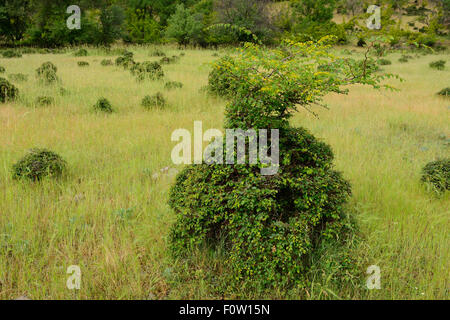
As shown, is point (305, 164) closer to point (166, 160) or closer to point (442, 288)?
point (442, 288)

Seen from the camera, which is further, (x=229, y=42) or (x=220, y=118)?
(x=229, y=42)

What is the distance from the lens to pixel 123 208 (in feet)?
12.3

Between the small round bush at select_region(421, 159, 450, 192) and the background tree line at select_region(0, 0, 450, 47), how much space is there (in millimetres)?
24639

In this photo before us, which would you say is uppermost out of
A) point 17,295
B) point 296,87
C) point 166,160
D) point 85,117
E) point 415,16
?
point 415,16

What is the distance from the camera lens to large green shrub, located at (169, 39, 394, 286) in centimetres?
252

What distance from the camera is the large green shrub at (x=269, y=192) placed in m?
2.52

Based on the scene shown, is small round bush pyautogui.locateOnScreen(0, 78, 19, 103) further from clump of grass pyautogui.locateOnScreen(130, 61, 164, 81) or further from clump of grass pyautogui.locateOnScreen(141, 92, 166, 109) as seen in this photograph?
clump of grass pyautogui.locateOnScreen(130, 61, 164, 81)

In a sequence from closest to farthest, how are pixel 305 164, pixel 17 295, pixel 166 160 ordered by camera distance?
1. pixel 17 295
2. pixel 305 164
3. pixel 166 160

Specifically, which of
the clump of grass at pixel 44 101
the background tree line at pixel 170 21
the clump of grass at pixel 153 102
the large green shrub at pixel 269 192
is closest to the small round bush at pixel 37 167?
the large green shrub at pixel 269 192

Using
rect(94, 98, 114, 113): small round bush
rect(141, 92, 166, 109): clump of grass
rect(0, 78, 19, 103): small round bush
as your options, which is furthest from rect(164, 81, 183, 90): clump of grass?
rect(0, 78, 19, 103): small round bush

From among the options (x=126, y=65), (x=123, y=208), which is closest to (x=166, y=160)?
(x=123, y=208)

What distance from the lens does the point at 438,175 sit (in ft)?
14.0

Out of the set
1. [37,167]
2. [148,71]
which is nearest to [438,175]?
[37,167]

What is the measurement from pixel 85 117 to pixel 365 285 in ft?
22.5
